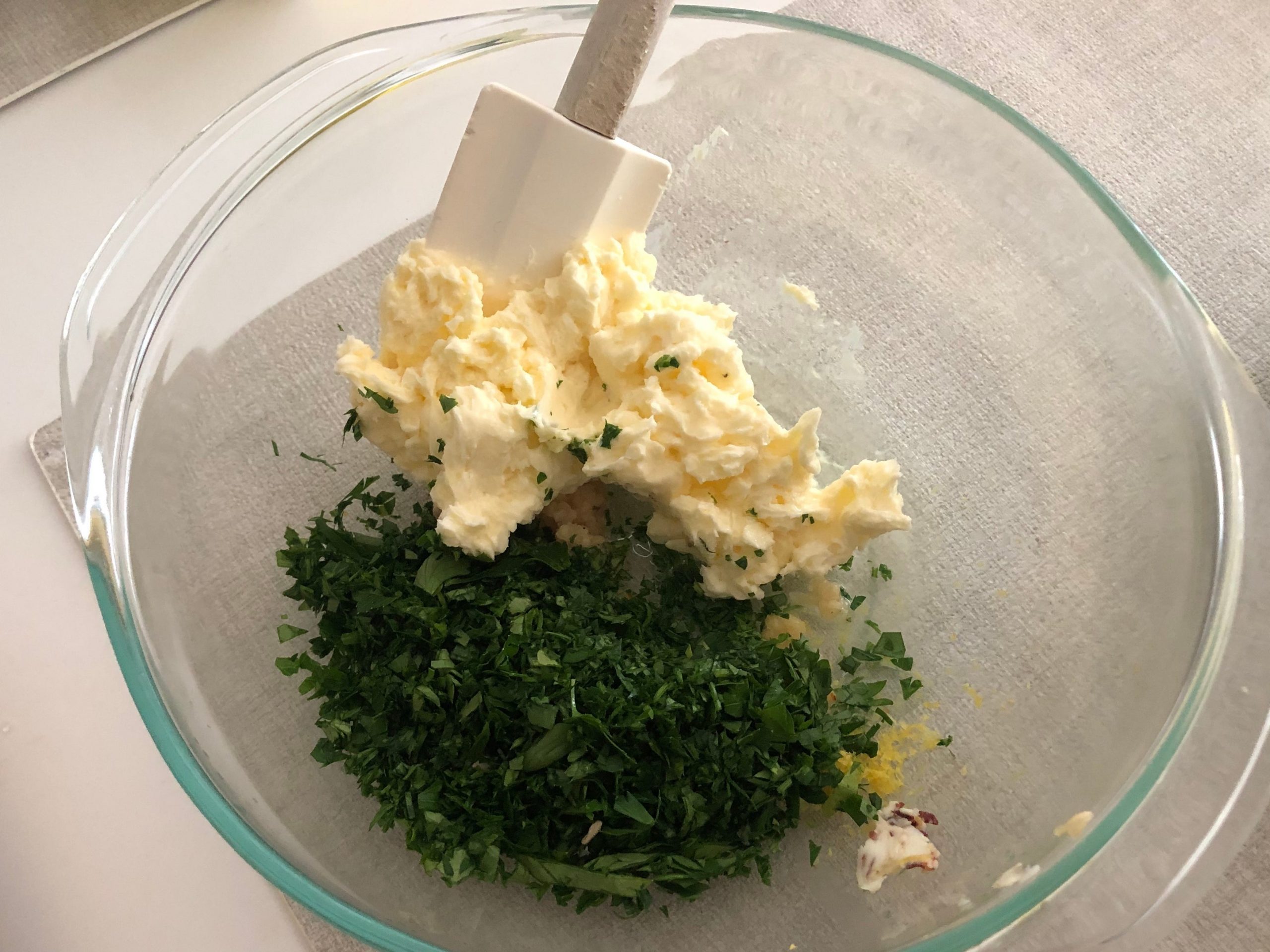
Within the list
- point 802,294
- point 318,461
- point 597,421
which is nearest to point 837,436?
point 802,294

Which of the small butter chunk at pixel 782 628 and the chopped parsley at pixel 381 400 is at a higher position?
the chopped parsley at pixel 381 400

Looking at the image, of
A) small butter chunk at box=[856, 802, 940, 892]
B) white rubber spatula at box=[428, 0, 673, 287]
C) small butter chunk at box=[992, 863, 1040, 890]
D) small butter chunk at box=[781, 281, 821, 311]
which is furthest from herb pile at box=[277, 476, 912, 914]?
small butter chunk at box=[781, 281, 821, 311]

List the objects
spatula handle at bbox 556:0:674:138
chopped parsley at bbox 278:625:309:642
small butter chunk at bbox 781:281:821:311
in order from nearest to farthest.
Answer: spatula handle at bbox 556:0:674:138 < chopped parsley at bbox 278:625:309:642 < small butter chunk at bbox 781:281:821:311

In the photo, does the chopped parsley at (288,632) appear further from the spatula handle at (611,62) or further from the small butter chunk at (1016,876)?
the small butter chunk at (1016,876)

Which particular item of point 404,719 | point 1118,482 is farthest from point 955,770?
point 404,719

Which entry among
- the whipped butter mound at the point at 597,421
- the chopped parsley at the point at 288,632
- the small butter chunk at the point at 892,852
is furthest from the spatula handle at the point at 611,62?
the small butter chunk at the point at 892,852

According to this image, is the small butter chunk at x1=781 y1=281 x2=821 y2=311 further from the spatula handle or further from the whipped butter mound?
the spatula handle

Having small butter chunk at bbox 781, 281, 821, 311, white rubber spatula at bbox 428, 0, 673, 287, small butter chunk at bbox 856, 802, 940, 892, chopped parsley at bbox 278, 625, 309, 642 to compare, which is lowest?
small butter chunk at bbox 856, 802, 940, 892
